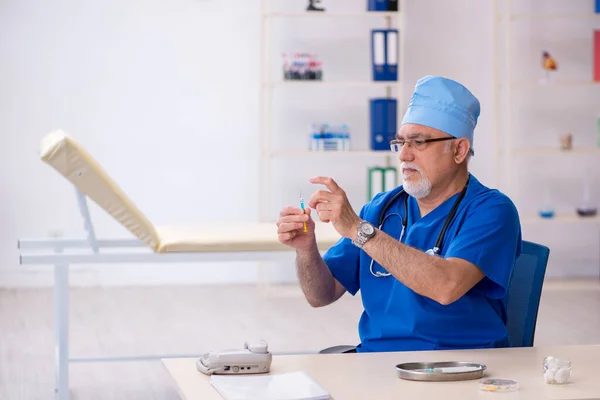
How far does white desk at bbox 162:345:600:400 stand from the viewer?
1.58m

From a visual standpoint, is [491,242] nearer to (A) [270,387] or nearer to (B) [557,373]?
(B) [557,373]

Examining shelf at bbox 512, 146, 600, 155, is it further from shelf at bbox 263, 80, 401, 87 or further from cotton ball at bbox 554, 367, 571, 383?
cotton ball at bbox 554, 367, 571, 383

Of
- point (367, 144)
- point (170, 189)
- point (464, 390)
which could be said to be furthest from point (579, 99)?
point (464, 390)

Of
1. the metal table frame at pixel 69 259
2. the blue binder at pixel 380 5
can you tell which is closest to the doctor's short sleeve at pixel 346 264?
the metal table frame at pixel 69 259

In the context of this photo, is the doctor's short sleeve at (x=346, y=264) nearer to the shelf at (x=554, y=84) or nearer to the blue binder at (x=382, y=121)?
the blue binder at (x=382, y=121)

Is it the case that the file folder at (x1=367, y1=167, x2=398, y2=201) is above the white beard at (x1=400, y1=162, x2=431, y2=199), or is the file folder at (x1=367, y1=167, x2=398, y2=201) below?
below

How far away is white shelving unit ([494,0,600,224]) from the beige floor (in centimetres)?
65

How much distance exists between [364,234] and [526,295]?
447mm

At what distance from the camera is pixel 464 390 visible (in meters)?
1.61

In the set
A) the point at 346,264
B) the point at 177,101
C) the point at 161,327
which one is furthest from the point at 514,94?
the point at 346,264

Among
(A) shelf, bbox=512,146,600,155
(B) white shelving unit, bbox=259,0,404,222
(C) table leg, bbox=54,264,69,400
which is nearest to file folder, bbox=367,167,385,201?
(B) white shelving unit, bbox=259,0,404,222

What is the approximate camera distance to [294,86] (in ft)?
19.9

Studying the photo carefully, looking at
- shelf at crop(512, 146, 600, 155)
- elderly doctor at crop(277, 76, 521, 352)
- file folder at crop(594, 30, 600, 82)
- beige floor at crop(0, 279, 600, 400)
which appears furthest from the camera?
file folder at crop(594, 30, 600, 82)

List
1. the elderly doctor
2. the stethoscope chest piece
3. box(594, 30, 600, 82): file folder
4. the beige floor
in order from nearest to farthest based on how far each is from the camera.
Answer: the elderly doctor → the stethoscope chest piece → the beige floor → box(594, 30, 600, 82): file folder
